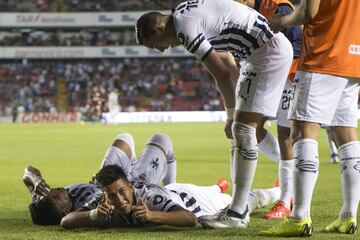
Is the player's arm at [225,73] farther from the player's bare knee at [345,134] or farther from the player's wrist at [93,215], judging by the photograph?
the player's wrist at [93,215]

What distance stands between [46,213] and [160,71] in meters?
49.8

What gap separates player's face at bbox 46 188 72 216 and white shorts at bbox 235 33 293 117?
1.61 metres

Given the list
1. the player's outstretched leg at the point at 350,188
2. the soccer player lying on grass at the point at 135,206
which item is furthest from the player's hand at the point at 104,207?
the player's outstretched leg at the point at 350,188

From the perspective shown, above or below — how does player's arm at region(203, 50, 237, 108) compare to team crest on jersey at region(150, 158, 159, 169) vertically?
above

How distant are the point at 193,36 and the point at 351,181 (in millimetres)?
1659

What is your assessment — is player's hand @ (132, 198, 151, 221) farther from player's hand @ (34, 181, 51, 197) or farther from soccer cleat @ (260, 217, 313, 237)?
player's hand @ (34, 181, 51, 197)

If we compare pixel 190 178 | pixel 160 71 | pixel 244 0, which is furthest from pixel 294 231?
pixel 160 71

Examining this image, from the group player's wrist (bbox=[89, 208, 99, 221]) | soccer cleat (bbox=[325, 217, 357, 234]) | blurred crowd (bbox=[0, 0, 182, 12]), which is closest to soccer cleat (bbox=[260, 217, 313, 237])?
soccer cleat (bbox=[325, 217, 357, 234])

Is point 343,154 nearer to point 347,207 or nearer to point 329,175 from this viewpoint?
point 347,207

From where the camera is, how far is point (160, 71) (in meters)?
56.2

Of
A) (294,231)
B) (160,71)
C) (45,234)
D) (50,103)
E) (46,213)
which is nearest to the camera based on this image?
(294,231)

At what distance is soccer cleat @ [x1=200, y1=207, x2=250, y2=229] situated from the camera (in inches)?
244

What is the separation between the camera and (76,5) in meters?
60.1

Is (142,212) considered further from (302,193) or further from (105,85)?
(105,85)
